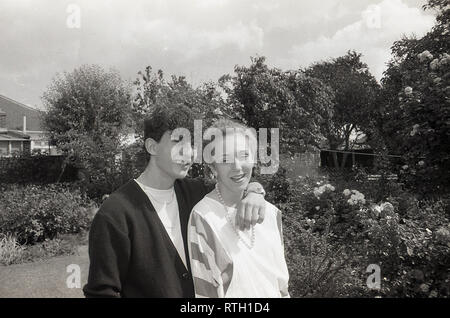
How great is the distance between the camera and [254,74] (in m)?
12.5

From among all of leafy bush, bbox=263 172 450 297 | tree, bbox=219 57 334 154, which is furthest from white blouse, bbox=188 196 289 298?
tree, bbox=219 57 334 154

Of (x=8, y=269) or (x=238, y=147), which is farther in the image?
(x=8, y=269)

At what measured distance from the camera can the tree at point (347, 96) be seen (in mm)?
23928

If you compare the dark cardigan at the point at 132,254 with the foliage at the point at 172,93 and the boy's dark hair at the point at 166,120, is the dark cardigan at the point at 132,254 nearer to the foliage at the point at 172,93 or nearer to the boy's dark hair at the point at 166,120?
the boy's dark hair at the point at 166,120

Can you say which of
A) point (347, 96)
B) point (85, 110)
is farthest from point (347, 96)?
point (85, 110)

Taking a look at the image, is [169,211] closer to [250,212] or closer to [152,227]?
[152,227]

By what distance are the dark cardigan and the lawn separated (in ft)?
10.9

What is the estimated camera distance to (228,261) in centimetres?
159

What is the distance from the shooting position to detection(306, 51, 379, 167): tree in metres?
23.9

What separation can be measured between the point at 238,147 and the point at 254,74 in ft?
36.2

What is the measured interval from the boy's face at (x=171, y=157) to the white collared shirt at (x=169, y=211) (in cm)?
10

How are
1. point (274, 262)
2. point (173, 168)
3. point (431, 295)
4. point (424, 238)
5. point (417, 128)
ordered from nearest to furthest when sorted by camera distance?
point (274, 262) → point (173, 168) → point (431, 295) → point (424, 238) → point (417, 128)

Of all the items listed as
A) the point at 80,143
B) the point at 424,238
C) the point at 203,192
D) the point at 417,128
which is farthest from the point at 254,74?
the point at 203,192

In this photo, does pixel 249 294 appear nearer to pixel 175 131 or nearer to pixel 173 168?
pixel 173 168
